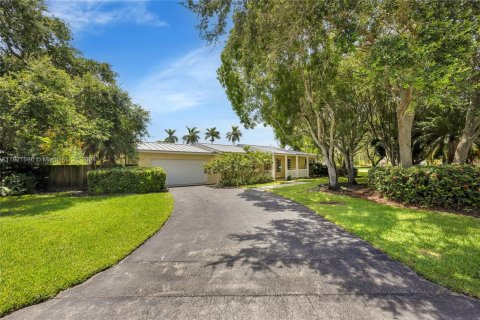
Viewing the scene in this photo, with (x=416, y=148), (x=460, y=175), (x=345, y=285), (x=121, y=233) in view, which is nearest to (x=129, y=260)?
(x=121, y=233)

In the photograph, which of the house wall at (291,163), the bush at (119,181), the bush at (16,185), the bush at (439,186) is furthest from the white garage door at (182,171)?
the bush at (439,186)

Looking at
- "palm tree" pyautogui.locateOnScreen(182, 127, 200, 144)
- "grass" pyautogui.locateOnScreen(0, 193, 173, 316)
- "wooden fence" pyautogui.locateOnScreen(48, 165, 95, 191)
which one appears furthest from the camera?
"palm tree" pyautogui.locateOnScreen(182, 127, 200, 144)

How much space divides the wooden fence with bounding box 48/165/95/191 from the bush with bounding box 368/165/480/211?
688 inches

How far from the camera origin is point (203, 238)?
18.9ft

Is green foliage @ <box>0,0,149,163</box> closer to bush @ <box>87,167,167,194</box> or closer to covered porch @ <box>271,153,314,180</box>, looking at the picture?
bush @ <box>87,167,167,194</box>

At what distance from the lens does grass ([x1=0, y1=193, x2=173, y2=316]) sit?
3.49 meters

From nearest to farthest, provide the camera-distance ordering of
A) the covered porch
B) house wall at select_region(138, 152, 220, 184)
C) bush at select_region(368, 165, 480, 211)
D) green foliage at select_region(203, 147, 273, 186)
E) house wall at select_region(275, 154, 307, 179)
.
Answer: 1. bush at select_region(368, 165, 480, 211)
2. green foliage at select_region(203, 147, 273, 186)
3. house wall at select_region(138, 152, 220, 184)
4. the covered porch
5. house wall at select_region(275, 154, 307, 179)

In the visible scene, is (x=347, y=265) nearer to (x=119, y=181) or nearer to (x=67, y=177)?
(x=119, y=181)

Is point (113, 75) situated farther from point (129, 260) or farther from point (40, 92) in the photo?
point (129, 260)

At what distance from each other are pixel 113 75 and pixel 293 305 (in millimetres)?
18844

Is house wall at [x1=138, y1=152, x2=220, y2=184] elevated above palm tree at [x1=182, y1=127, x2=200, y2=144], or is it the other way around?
palm tree at [x1=182, y1=127, x2=200, y2=144]

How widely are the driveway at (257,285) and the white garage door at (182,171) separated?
45.2ft

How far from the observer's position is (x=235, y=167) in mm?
→ 17906

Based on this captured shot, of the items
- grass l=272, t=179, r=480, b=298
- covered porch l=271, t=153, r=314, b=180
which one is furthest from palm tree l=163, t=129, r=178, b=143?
grass l=272, t=179, r=480, b=298
